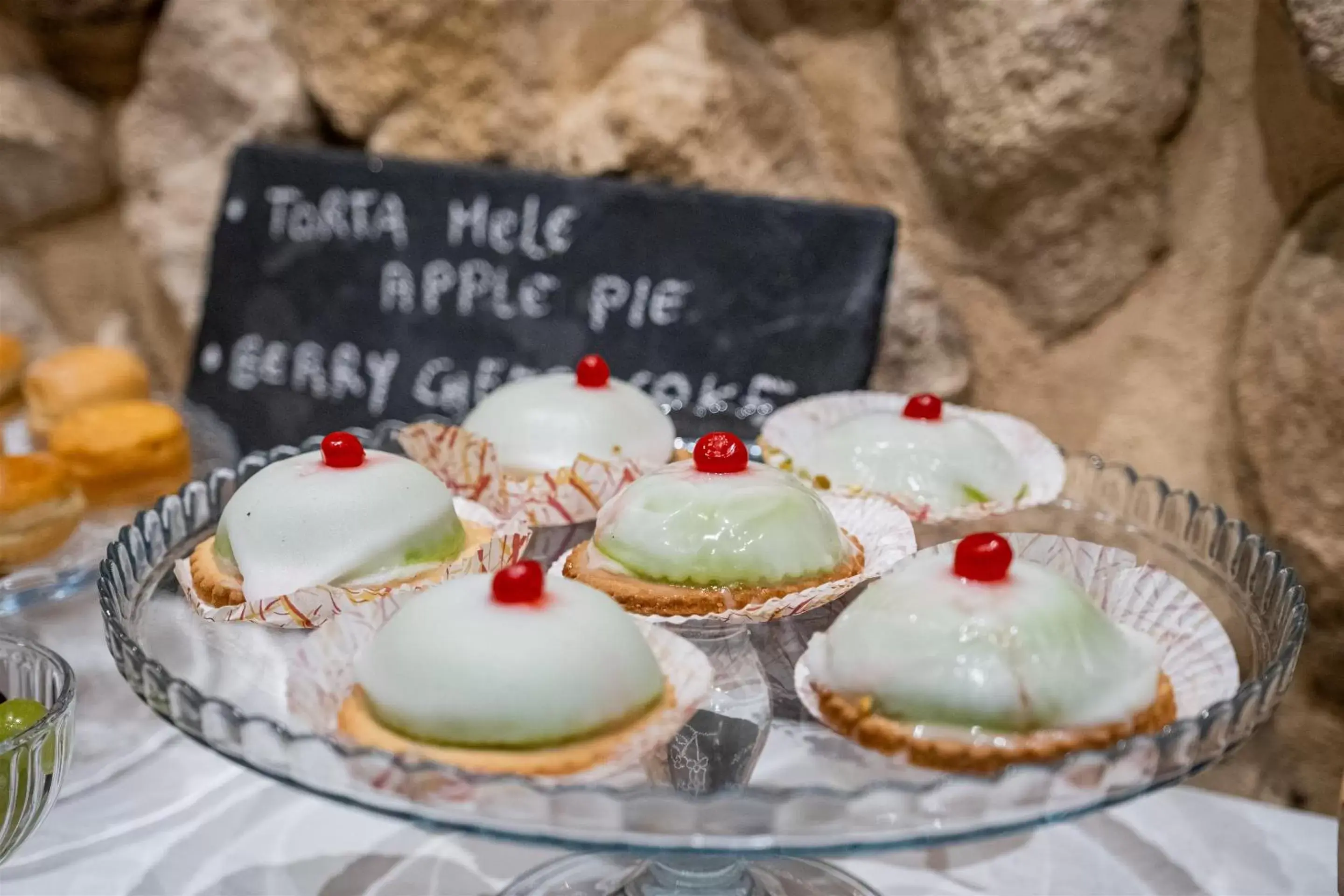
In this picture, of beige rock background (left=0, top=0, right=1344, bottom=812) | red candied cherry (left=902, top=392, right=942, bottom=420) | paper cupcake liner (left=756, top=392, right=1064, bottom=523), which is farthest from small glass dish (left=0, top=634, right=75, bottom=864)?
beige rock background (left=0, top=0, right=1344, bottom=812)

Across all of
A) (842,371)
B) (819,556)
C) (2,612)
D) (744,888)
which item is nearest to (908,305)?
(842,371)

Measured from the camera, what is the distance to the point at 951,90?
4.57 feet

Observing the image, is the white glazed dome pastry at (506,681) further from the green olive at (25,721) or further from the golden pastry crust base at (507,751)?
the green olive at (25,721)

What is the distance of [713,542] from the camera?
983 mm

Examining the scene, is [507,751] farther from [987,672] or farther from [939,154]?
[939,154]

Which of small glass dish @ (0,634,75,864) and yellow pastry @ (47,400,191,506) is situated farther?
yellow pastry @ (47,400,191,506)

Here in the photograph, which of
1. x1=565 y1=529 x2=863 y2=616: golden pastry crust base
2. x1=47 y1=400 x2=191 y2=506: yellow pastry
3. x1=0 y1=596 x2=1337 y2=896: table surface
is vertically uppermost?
x1=565 y1=529 x2=863 y2=616: golden pastry crust base

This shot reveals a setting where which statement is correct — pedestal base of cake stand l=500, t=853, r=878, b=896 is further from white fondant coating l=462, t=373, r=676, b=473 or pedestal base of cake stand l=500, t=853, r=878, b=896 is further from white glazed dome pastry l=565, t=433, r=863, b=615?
white fondant coating l=462, t=373, r=676, b=473

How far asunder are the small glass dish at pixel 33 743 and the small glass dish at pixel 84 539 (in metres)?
0.11

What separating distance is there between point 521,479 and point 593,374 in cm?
13

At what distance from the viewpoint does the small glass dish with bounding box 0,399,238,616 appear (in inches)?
45.9

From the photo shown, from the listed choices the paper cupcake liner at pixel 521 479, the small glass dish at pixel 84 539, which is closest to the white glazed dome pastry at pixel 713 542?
the paper cupcake liner at pixel 521 479

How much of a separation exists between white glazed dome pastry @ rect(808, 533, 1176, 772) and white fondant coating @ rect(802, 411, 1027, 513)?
0.31 m

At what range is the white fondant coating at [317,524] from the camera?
0.96 metres
